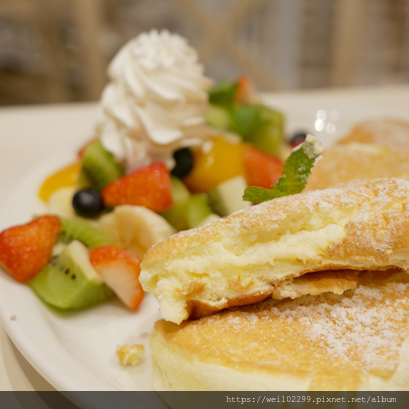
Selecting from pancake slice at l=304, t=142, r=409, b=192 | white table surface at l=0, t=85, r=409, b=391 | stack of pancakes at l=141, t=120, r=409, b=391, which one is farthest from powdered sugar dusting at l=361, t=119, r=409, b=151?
stack of pancakes at l=141, t=120, r=409, b=391

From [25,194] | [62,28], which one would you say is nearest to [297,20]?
[62,28]

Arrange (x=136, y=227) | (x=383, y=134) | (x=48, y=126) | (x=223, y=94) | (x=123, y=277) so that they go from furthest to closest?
(x=48, y=126) < (x=223, y=94) < (x=383, y=134) < (x=136, y=227) < (x=123, y=277)

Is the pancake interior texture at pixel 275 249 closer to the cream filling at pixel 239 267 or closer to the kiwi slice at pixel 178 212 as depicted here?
the cream filling at pixel 239 267

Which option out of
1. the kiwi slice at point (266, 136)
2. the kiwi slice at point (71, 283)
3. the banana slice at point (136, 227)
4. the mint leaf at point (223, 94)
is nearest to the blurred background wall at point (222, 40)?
the mint leaf at point (223, 94)

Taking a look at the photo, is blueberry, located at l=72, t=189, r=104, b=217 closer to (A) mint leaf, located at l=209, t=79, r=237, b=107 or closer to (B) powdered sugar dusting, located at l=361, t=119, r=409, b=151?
(A) mint leaf, located at l=209, t=79, r=237, b=107

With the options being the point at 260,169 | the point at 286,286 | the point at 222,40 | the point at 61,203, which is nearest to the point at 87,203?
the point at 61,203

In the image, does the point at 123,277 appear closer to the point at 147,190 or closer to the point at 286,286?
the point at 147,190
